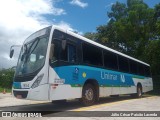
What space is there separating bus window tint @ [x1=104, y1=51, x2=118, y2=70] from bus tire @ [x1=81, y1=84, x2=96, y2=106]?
2105mm

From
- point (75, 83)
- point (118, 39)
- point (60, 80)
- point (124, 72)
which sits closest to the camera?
point (60, 80)

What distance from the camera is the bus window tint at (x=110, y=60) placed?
13.4 m

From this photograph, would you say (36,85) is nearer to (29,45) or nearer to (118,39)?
(29,45)

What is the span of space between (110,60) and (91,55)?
2.39 metres

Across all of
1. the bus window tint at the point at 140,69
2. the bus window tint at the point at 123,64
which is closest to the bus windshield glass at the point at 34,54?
the bus window tint at the point at 123,64

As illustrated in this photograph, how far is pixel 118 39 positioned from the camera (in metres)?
33.8

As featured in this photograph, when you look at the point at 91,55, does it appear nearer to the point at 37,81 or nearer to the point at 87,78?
the point at 87,78

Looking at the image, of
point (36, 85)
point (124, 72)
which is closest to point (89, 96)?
point (36, 85)

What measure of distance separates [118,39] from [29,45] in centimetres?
2462

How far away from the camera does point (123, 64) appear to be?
52.6 ft

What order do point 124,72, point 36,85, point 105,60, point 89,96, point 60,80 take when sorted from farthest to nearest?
point 124,72 < point 105,60 < point 89,96 < point 60,80 < point 36,85

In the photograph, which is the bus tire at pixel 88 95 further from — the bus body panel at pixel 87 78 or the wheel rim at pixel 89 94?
the bus body panel at pixel 87 78

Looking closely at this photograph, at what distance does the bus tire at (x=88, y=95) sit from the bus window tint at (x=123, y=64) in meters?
4.23

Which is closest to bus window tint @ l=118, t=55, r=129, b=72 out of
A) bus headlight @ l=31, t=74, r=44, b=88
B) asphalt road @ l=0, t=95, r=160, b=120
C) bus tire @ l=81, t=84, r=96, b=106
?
bus tire @ l=81, t=84, r=96, b=106
